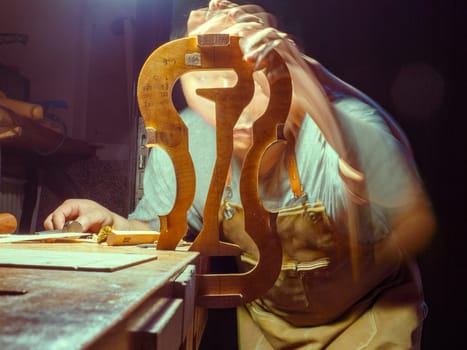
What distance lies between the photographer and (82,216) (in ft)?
4.18

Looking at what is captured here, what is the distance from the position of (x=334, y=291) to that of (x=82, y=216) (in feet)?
2.88

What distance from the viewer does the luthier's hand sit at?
48.2 inches

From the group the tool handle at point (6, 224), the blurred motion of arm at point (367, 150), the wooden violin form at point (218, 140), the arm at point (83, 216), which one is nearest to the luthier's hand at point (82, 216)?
the arm at point (83, 216)

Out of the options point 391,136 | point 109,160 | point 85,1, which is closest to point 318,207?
point 391,136

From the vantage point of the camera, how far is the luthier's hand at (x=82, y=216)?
122 cm

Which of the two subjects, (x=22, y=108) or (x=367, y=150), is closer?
(x=367, y=150)

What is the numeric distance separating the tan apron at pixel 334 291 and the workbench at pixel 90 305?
905 mm

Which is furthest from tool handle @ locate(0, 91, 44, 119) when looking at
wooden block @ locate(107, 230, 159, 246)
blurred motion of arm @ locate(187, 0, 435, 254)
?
wooden block @ locate(107, 230, 159, 246)

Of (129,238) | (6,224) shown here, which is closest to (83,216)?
(6,224)

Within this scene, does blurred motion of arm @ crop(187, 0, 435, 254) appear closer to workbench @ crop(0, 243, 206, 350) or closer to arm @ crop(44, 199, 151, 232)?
arm @ crop(44, 199, 151, 232)

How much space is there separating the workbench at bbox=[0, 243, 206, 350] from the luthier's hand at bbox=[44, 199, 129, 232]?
726 mm

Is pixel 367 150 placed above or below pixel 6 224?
above

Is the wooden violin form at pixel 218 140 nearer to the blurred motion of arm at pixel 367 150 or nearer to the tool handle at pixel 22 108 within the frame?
the blurred motion of arm at pixel 367 150

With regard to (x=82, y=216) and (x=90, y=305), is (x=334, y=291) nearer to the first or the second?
(x=82, y=216)
